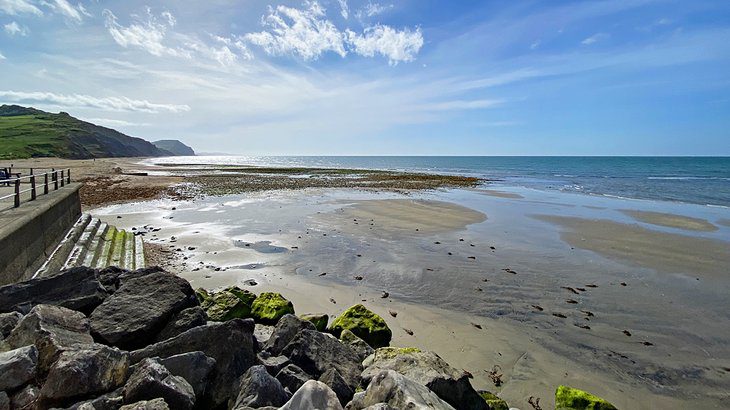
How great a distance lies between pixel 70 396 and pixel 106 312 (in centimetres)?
217

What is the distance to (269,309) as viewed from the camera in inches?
332

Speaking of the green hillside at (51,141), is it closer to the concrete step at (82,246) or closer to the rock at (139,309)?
the concrete step at (82,246)

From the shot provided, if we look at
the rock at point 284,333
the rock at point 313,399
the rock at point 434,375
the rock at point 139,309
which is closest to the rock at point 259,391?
the rock at point 313,399

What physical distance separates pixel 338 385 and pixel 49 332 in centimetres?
358

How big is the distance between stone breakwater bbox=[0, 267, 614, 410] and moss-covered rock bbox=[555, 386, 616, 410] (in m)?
0.01

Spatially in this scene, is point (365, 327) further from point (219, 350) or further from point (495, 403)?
point (219, 350)

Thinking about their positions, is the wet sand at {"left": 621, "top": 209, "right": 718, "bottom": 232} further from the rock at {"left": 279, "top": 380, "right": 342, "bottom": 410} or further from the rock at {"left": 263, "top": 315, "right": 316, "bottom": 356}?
the rock at {"left": 279, "top": 380, "right": 342, "bottom": 410}

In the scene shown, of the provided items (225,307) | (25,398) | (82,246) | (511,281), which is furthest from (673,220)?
(82,246)

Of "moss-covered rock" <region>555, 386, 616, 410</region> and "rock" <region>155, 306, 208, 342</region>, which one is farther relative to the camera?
"rock" <region>155, 306, 208, 342</region>

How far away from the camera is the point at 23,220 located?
8.58 metres

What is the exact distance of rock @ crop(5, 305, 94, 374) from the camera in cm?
423

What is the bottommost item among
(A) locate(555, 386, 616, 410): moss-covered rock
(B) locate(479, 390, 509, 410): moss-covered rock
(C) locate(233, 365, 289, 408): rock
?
(B) locate(479, 390, 509, 410): moss-covered rock

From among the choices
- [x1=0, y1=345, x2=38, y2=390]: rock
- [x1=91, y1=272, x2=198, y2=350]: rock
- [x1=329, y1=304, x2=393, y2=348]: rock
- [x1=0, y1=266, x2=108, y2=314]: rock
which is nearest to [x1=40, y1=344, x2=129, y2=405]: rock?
[x1=0, y1=345, x2=38, y2=390]: rock

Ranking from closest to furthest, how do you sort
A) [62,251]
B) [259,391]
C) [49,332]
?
[259,391]
[49,332]
[62,251]
